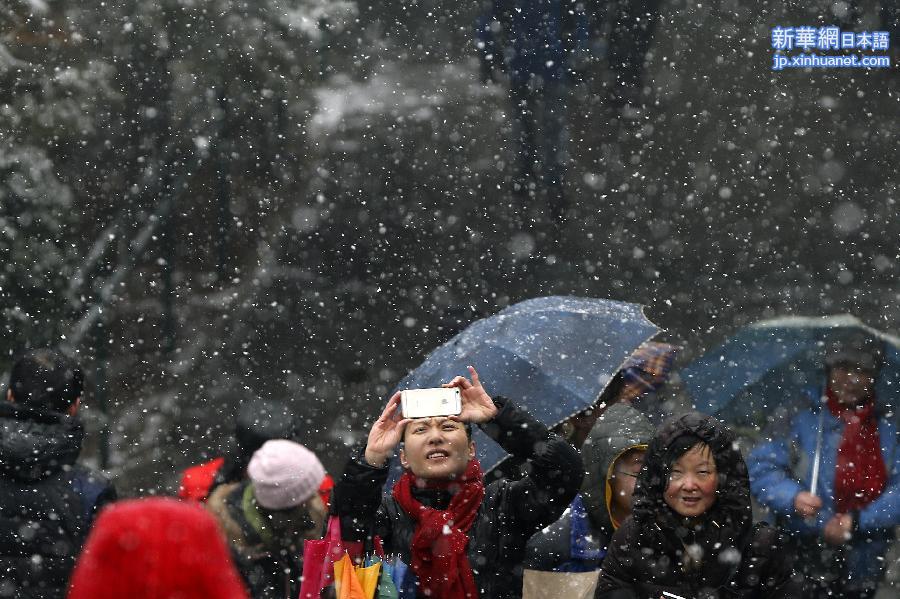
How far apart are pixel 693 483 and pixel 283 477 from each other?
144 cm

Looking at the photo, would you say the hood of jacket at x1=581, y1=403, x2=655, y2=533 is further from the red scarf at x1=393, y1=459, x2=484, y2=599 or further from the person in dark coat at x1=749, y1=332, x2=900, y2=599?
the person in dark coat at x1=749, y1=332, x2=900, y2=599

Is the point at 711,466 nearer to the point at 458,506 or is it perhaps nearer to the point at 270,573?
the point at 458,506

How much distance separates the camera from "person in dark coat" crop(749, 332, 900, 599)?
4641 mm

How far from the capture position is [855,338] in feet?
15.7

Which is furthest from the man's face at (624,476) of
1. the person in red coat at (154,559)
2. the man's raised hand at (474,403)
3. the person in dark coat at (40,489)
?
the person in red coat at (154,559)

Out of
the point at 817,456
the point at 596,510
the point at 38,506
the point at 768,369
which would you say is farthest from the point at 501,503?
the point at 768,369

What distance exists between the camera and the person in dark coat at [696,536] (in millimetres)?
3268

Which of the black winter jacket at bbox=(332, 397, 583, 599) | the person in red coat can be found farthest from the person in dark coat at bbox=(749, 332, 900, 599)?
the person in red coat

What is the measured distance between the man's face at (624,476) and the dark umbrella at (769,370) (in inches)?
41.6

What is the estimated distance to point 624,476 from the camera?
4.05 metres

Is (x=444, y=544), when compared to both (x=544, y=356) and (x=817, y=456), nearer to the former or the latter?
(x=544, y=356)

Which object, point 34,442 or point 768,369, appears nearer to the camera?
point 34,442

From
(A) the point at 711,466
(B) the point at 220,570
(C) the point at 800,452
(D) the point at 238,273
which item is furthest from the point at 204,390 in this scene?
(B) the point at 220,570

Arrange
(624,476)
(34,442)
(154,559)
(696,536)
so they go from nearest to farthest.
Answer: (154,559) < (696,536) < (34,442) < (624,476)
